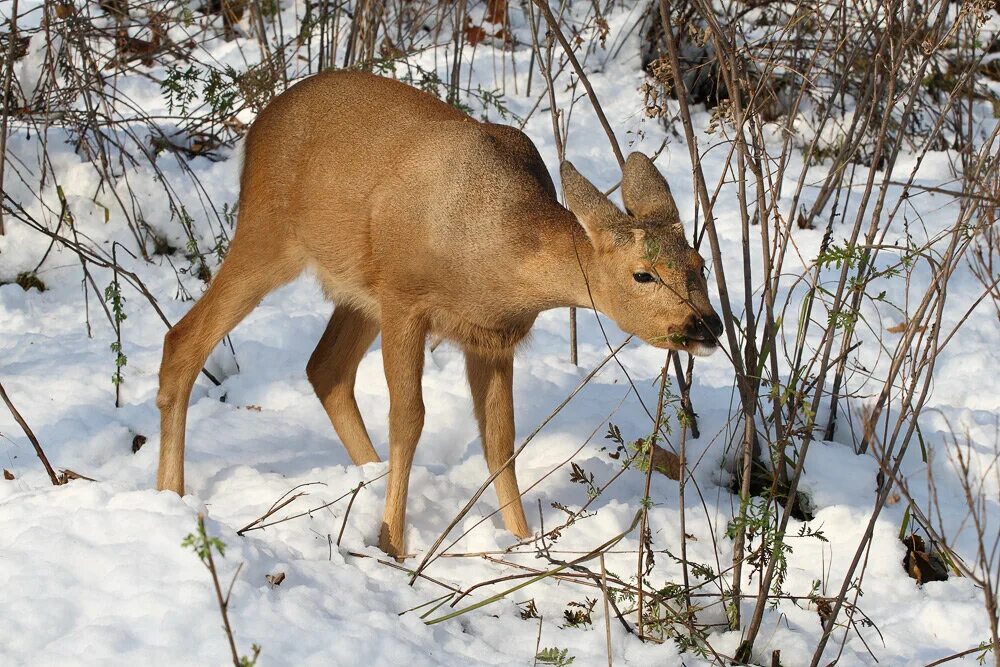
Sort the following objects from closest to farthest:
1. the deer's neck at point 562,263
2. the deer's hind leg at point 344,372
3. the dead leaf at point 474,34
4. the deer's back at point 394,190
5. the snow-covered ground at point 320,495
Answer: the snow-covered ground at point 320,495
the deer's neck at point 562,263
the deer's back at point 394,190
the deer's hind leg at point 344,372
the dead leaf at point 474,34

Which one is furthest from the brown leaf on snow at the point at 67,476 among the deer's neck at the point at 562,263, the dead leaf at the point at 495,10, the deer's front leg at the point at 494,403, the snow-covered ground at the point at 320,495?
the dead leaf at the point at 495,10

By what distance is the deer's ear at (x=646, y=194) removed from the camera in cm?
416

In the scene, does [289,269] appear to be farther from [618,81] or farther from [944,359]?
[618,81]

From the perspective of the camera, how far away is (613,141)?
4133 mm

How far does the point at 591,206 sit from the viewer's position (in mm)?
4137

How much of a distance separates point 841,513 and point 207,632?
2.83m

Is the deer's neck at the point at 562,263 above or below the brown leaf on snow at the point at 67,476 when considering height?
above

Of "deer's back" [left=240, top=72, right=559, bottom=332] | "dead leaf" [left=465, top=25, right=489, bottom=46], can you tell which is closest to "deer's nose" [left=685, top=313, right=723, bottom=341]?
"deer's back" [left=240, top=72, right=559, bottom=332]

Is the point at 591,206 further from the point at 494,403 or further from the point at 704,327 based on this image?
the point at 494,403

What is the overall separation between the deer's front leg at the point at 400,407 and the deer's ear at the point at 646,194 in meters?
1.01

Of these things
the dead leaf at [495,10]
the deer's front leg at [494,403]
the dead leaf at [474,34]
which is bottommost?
the deer's front leg at [494,403]

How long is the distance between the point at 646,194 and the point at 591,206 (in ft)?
0.70

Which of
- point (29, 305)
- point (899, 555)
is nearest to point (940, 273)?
point (899, 555)

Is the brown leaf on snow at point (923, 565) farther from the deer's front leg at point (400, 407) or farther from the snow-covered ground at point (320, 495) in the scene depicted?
the deer's front leg at point (400, 407)
